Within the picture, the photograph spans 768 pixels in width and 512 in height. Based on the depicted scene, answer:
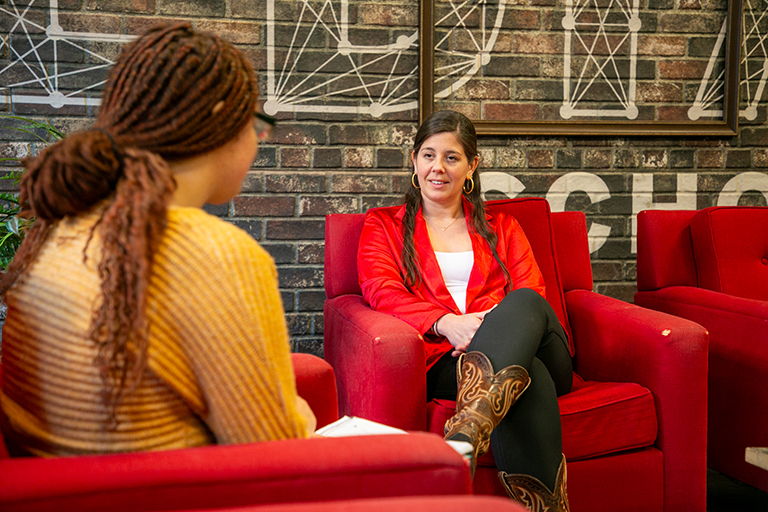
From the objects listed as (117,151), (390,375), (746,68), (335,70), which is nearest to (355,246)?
(390,375)

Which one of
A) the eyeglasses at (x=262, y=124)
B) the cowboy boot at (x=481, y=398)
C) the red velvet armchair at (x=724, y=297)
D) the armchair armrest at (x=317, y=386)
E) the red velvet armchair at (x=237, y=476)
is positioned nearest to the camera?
the red velvet armchair at (x=237, y=476)

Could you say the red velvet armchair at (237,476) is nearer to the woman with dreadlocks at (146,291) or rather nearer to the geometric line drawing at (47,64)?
the woman with dreadlocks at (146,291)

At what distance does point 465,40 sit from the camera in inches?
99.3

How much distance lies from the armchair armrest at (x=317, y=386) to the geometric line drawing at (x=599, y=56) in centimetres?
184

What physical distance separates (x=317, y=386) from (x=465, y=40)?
1.82 m

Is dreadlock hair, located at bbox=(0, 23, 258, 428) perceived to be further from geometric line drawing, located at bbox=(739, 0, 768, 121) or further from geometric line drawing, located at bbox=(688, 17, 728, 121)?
geometric line drawing, located at bbox=(739, 0, 768, 121)

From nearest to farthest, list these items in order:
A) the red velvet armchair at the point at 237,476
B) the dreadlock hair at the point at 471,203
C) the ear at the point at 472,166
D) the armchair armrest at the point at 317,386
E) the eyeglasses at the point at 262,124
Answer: the red velvet armchair at the point at 237,476 → the eyeglasses at the point at 262,124 → the armchair armrest at the point at 317,386 → the dreadlock hair at the point at 471,203 → the ear at the point at 472,166

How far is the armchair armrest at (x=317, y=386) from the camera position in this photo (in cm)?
116

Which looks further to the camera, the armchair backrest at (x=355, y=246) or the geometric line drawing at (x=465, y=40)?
the geometric line drawing at (x=465, y=40)

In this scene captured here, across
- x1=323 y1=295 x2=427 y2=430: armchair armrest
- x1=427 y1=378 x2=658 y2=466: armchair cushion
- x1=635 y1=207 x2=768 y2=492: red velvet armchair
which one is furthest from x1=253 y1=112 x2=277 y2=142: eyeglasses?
x1=635 y1=207 x2=768 y2=492: red velvet armchair

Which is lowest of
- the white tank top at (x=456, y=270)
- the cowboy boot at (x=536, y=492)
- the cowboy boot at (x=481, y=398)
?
the cowboy boot at (x=536, y=492)

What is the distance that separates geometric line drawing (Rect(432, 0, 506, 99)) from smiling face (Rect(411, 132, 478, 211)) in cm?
57

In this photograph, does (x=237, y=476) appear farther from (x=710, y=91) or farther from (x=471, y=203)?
(x=710, y=91)

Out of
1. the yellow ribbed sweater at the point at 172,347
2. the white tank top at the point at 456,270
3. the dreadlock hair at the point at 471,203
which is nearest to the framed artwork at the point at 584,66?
the dreadlock hair at the point at 471,203
